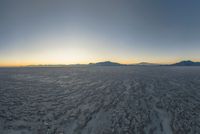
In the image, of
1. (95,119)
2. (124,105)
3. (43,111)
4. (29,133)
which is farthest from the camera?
(124,105)

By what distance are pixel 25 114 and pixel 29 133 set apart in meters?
3.80

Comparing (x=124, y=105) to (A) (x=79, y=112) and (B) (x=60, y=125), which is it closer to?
(A) (x=79, y=112)

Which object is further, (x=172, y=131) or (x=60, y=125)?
(x=60, y=125)

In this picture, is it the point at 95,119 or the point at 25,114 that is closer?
the point at 95,119

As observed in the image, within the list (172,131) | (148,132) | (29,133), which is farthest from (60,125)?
(172,131)

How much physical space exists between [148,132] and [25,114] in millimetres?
11958

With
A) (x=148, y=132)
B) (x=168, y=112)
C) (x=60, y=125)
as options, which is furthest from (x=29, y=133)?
(x=168, y=112)

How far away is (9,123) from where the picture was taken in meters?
10.2

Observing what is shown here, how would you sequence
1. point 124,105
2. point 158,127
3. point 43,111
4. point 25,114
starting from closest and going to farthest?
point 158,127, point 25,114, point 43,111, point 124,105

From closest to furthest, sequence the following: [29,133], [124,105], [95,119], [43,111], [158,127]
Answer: [29,133], [158,127], [95,119], [43,111], [124,105]

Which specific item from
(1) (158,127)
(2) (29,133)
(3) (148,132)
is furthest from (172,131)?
(2) (29,133)

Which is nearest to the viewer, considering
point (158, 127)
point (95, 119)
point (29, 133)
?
point (29, 133)

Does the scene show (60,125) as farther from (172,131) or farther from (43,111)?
(172,131)

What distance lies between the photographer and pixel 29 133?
8883 millimetres
